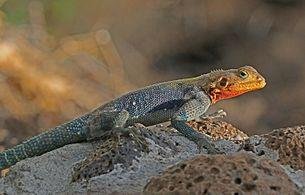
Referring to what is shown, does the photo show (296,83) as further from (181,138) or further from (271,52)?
(181,138)

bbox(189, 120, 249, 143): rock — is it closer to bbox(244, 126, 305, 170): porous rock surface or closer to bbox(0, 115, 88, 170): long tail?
bbox(244, 126, 305, 170): porous rock surface

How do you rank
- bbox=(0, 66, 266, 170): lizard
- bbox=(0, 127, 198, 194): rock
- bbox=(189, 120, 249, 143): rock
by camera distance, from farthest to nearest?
bbox=(0, 66, 266, 170): lizard, bbox=(189, 120, 249, 143): rock, bbox=(0, 127, 198, 194): rock

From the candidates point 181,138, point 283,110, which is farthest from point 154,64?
point 181,138

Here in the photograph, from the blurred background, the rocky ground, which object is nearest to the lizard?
the rocky ground

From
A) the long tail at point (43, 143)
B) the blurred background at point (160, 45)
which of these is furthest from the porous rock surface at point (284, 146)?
the blurred background at point (160, 45)

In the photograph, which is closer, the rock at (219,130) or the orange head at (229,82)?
the rock at (219,130)

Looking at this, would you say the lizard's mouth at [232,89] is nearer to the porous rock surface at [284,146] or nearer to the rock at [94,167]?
the rock at [94,167]
